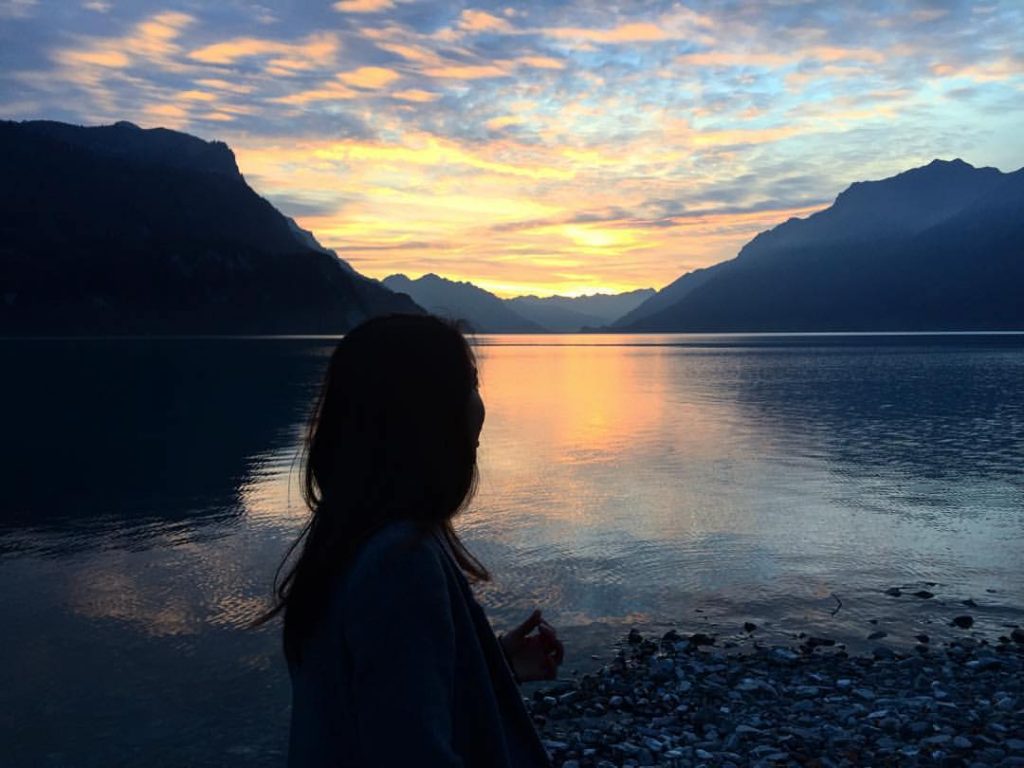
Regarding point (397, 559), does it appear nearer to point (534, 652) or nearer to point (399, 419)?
point (399, 419)

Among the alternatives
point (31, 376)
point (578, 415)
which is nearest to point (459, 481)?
point (578, 415)

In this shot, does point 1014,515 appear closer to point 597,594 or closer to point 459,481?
point 597,594

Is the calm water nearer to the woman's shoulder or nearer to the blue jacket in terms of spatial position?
the blue jacket

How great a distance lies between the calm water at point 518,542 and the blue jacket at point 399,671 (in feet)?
29.3

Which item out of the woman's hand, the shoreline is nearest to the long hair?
the woman's hand

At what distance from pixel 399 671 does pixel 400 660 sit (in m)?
0.03

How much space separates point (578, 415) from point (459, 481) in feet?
175

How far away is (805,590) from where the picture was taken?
1775 cm

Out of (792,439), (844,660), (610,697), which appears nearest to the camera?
(610,697)

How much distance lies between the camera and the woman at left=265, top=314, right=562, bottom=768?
8.40 feet

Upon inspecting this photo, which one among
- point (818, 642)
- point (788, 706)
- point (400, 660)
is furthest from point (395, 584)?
point (818, 642)

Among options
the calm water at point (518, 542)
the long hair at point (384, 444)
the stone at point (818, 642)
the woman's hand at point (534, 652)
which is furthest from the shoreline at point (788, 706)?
the long hair at point (384, 444)

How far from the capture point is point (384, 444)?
9.98 feet

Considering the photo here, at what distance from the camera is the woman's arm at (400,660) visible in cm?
254
